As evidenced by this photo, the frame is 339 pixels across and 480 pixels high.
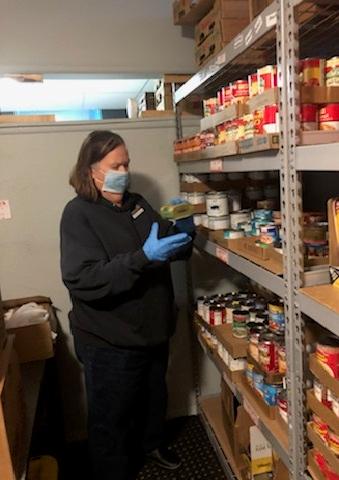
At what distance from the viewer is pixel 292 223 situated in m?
1.14

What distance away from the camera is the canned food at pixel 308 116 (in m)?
1.09

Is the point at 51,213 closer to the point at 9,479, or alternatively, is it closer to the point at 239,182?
the point at 239,182

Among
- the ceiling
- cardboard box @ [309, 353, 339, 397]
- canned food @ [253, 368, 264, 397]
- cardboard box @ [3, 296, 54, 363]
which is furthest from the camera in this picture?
the ceiling

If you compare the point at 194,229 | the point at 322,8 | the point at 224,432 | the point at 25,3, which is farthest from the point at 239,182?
the point at 25,3

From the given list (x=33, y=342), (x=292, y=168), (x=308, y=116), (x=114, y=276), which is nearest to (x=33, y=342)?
(x=33, y=342)

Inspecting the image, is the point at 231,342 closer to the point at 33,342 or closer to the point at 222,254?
the point at 222,254

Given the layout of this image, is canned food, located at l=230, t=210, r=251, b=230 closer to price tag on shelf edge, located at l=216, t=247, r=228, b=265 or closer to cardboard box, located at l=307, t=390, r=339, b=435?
price tag on shelf edge, located at l=216, t=247, r=228, b=265

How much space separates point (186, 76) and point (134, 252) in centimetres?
120

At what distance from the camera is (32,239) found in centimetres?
228

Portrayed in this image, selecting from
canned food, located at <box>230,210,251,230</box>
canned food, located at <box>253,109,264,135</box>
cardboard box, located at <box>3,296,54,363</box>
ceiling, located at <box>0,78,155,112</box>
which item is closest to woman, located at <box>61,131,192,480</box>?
cardboard box, located at <box>3,296,54,363</box>

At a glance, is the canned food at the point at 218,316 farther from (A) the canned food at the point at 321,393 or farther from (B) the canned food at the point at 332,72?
(B) the canned food at the point at 332,72

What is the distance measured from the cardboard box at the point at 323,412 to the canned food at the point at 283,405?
0.54 ft

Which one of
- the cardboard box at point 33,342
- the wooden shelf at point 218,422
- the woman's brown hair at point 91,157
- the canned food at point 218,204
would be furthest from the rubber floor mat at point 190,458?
the woman's brown hair at point 91,157

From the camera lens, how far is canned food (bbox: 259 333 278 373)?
4.70ft
